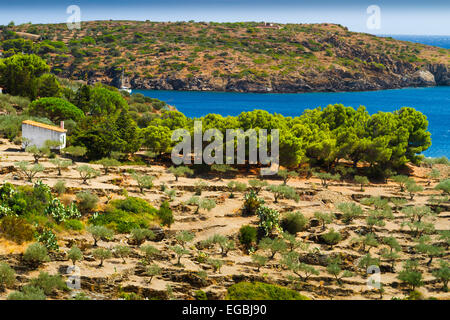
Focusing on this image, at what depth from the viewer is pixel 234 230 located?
37594 mm

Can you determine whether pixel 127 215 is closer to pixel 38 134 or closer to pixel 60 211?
pixel 60 211

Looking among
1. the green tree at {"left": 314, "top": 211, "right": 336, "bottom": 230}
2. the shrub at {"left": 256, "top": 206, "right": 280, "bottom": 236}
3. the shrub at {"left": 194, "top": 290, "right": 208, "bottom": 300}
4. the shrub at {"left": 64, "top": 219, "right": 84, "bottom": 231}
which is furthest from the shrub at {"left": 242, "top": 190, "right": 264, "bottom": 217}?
the shrub at {"left": 64, "top": 219, "right": 84, "bottom": 231}

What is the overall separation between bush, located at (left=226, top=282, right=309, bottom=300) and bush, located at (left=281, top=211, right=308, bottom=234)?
412 inches

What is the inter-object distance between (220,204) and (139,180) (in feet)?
25.1

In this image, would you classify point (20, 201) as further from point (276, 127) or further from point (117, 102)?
point (117, 102)

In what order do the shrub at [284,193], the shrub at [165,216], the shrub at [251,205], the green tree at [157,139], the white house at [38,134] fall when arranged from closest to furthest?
the shrub at [165,216], the shrub at [251,205], the shrub at [284,193], the white house at [38,134], the green tree at [157,139]

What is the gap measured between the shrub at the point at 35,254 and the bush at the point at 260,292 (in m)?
11.2

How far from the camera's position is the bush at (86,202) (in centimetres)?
3653

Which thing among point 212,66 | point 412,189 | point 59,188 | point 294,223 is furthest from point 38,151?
point 212,66

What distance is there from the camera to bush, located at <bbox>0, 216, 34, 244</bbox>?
29.9 meters

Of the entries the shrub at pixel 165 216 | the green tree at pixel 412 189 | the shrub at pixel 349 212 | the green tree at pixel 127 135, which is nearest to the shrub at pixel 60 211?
the shrub at pixel 165 216

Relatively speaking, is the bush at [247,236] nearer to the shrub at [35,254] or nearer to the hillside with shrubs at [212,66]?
the shrub at [35,254]

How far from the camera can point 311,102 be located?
144000mm

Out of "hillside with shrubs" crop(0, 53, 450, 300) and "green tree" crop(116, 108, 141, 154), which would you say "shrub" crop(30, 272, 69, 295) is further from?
"green tree" crop(116, 108, 141, 154)
